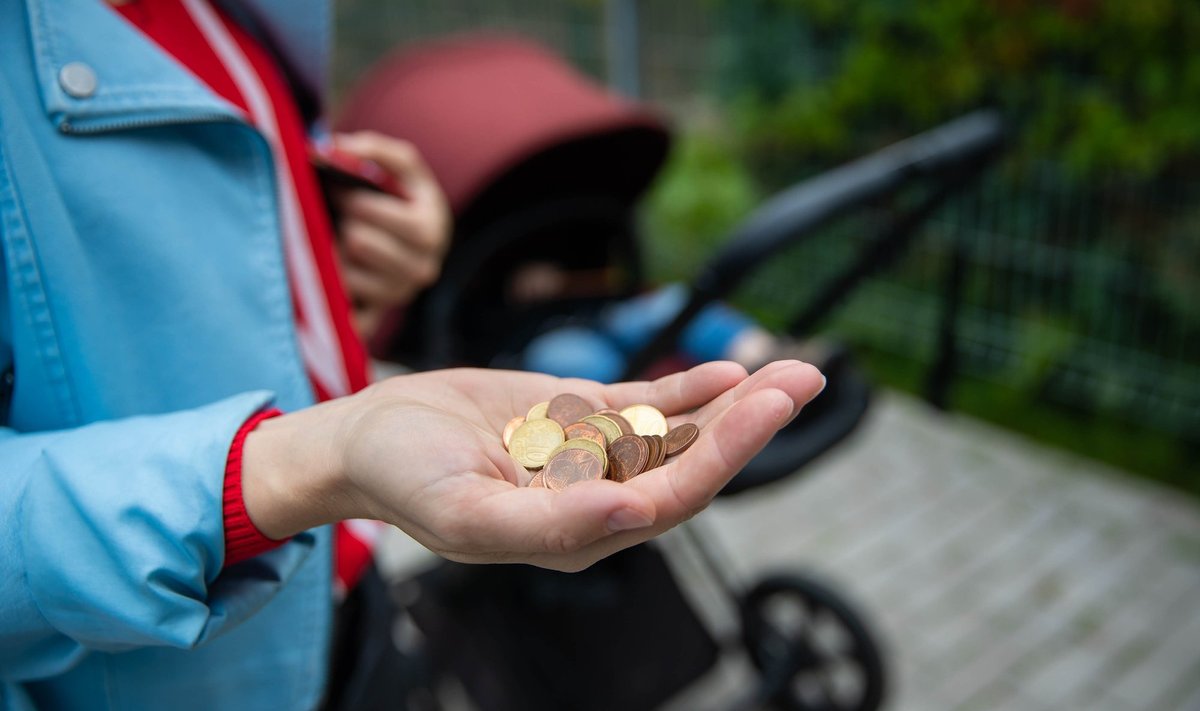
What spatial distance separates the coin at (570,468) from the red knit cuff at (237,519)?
1.04 ft

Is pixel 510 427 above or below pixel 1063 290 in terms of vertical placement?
above

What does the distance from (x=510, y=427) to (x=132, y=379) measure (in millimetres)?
455

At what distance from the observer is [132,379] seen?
3.64 feet

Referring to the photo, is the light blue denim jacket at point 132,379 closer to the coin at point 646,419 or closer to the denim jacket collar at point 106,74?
the denim jacket collar at point 106,74

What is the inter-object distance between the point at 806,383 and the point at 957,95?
154 inches

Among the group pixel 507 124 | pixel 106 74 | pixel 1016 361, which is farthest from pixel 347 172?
pixel 1016 361

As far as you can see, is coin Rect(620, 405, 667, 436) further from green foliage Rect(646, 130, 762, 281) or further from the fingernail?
green foliage Rect(646, 130, 762, 281)

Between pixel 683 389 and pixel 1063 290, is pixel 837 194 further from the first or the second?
pixel 1063 290

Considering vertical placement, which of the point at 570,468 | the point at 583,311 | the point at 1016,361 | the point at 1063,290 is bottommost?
the point at 1016,361

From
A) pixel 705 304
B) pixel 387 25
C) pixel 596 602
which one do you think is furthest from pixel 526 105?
pixel 387 25

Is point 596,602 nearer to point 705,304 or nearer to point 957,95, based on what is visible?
point 705,304

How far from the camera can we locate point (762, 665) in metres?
2.54

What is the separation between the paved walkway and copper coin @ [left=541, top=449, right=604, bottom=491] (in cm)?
155

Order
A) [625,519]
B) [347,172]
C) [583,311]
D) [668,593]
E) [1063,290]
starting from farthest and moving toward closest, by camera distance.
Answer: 1. [1063,290]
2. [583,311]
3. [668,593]
4. [347,172]
5. [625,519]
